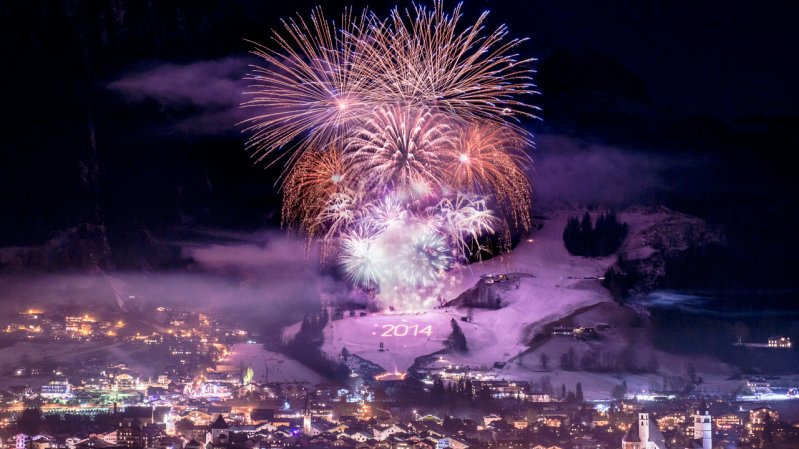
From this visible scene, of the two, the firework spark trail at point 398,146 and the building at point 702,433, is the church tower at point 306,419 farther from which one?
the building at point 702,433

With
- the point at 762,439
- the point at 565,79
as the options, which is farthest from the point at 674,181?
the point at 762,439

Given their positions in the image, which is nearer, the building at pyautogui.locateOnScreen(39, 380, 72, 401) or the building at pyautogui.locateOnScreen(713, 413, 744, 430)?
the building at pyautogui.locateOnScreen(713, 413, 744, 430)

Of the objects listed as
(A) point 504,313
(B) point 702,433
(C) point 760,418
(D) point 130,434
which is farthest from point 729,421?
(D) point 130,434

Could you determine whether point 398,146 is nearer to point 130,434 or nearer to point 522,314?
point 130,434

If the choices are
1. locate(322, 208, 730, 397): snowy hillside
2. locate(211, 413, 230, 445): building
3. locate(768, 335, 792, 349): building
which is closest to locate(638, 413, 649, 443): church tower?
locate(322, 208, 730, 397): snowy hillside

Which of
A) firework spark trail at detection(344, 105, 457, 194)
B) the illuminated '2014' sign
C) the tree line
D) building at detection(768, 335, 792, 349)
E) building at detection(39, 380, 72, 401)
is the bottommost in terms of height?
building at detection(39, 380, 72, 401)

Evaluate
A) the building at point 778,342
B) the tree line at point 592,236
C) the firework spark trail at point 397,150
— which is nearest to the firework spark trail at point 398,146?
the firework spark trail at point 397,150

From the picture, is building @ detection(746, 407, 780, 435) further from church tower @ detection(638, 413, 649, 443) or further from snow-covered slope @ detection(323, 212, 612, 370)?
snow-covered slope @ detection(323, 212, 612, 370)

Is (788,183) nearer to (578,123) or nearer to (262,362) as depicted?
(578,123)
